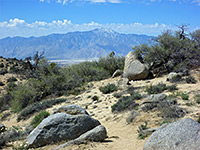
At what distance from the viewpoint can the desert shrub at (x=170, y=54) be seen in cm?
1483

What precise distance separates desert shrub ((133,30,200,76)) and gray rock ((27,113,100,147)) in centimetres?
1061

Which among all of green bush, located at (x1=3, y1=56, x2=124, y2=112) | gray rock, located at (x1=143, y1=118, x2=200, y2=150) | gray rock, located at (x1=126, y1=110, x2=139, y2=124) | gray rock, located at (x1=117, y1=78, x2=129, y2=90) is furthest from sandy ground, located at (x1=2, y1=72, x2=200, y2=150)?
green bush, located at (x1=3, y1=56, x2=124, y2=112)

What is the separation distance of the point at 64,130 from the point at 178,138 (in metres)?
3.45

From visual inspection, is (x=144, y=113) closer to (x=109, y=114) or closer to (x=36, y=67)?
(x=109, y=114)

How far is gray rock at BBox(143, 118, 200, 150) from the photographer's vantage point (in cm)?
381

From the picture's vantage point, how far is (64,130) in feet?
19.7

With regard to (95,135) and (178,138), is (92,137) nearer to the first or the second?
(95,135)

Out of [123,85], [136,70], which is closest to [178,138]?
[123,85]

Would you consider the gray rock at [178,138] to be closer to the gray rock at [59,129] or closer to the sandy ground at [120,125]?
the sandy ground at [120,125]

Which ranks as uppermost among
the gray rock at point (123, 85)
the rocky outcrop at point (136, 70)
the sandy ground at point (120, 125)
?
the rocky outcrop at point (136, 70)

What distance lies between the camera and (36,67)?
19594 mm

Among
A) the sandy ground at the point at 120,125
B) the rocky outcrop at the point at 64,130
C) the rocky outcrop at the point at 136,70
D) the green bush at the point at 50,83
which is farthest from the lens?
the rocky outcrop at the point at 136,70

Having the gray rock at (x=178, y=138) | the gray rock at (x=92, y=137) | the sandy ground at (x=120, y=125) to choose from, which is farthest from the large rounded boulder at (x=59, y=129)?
the gray rock at (x=178, y=138)

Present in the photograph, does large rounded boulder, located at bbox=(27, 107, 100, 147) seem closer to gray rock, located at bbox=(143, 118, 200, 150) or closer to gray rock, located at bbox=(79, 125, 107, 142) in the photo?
gray rock, located at bbox=(79, 125, 107, 142)
